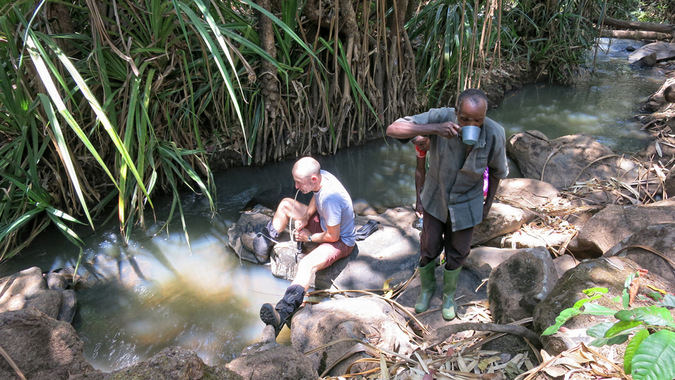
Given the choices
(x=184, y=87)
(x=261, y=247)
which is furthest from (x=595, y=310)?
(x=184, y=87)

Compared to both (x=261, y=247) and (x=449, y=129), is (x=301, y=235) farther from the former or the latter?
(x=449, y=129)

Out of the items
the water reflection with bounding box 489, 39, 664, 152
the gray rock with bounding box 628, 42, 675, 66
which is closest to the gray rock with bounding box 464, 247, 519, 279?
the water reflection with bounding box 489, 39, 664, 152

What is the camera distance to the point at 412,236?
11.4 ft

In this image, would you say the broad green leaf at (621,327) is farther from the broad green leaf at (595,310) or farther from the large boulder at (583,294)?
the large boulder at (583,294)

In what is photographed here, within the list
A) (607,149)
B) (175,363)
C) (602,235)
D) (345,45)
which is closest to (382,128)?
(345,45)

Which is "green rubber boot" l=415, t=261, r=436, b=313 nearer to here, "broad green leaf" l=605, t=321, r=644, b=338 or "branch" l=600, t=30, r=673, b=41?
"broad green leaf" l=605, t=321, r=644, b=338

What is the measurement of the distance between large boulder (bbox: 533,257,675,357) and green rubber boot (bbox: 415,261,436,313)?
918 millimetres

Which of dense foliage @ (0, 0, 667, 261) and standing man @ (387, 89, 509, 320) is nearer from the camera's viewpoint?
standing man @ (387, 89, 509, 320)

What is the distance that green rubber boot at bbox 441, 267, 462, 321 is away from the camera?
8.33 ft

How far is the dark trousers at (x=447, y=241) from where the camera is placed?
8.04 feet

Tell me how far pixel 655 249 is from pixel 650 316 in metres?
1.41

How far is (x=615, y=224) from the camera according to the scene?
276 cm

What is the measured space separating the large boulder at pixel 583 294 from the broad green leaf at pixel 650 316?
1.58 feet

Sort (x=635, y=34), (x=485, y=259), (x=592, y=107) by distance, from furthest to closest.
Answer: (x=635, y=34) → (x=592, y=107) → (x=485, y=259)
